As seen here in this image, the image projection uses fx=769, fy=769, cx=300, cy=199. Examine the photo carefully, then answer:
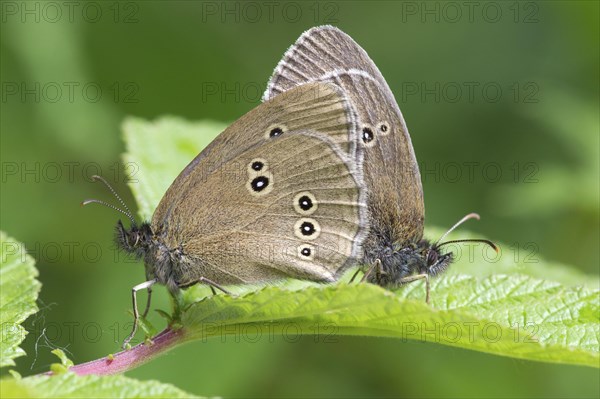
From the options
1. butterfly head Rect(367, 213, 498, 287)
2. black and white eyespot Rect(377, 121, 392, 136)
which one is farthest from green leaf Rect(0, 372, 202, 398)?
black and white eyespot Rect(377, 121, 392, 136)

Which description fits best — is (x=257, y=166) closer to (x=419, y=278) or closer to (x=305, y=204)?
(x=305, y=204)

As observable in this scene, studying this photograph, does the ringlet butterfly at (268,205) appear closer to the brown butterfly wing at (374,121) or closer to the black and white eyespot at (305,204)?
the black and white eyespot at (305,204)

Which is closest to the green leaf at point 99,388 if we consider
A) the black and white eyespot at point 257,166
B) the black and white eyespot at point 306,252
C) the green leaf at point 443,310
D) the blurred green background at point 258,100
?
the green leaf at point 443,310

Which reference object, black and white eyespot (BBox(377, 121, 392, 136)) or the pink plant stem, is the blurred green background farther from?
the pink plant stem

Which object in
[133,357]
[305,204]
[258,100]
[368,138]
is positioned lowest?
[133,357]

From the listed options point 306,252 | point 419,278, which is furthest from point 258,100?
point 419,278

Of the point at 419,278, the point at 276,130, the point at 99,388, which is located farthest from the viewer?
the point at 276,130
